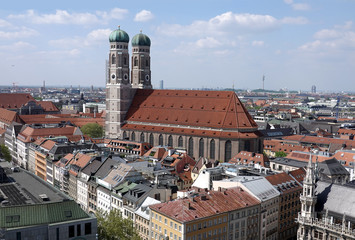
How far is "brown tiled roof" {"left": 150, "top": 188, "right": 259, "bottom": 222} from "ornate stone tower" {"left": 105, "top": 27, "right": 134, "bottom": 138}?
9259cm

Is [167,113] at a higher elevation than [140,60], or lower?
lower

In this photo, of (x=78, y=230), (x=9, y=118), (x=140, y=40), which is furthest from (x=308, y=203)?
(x=9, y=118)

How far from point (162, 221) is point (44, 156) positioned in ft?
226

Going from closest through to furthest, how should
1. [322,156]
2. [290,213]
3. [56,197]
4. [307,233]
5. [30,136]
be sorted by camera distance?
[56,197] < [307,233] < [290,213] < [322,156] < [30,136]

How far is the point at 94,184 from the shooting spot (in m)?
95.3

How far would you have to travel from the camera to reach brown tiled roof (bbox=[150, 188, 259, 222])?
67.8 metres

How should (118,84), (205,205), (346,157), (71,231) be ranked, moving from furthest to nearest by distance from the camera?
(118,84) → (346,157) → (205,205) → (71,231)

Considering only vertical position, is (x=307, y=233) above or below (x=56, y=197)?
below

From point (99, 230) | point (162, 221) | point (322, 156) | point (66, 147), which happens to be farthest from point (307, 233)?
point (66, 147)

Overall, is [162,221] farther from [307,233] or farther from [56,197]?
[307,233]

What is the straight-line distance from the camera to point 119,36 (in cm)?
16075

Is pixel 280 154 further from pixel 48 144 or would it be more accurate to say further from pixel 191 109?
pixel 48 144

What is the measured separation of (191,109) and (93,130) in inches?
1992

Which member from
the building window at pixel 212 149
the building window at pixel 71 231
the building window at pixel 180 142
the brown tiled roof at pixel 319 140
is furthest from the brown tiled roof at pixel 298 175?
the brown tiled roof at pixel 319 140
